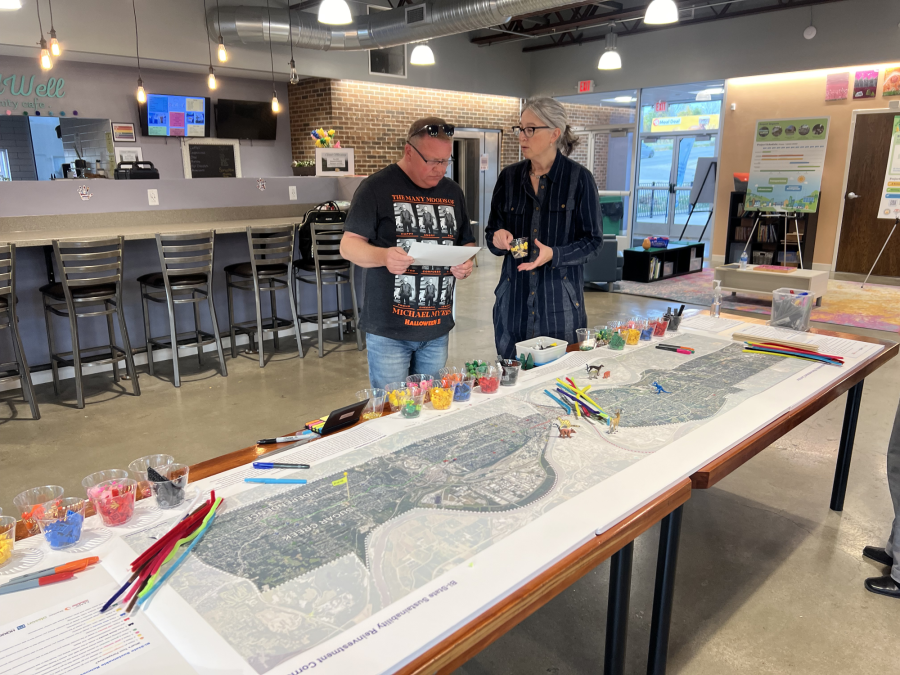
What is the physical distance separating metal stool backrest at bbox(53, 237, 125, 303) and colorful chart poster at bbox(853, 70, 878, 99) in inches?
366

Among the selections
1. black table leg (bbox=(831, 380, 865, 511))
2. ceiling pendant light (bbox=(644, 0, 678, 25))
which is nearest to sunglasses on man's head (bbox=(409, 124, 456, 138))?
black table leg (bbox=(831, 380, 865, 511))

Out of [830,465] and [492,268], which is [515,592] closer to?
[830,465]

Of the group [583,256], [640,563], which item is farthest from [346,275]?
[640,563]

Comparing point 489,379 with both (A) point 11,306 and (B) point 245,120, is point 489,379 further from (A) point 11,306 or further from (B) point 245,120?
(B) point 245,120

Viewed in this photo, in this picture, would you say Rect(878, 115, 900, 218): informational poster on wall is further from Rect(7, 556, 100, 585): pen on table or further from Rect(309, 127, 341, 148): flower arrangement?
Rect(7, 556, 100, 585): pen on table

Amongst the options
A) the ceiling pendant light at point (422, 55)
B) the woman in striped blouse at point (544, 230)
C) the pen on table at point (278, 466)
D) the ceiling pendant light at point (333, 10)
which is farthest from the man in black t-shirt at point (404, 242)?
the ceiling pendant light at point (422, 55)

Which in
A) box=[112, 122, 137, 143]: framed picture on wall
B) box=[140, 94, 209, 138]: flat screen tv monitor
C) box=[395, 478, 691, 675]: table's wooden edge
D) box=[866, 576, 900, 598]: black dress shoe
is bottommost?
box=[866, 576, 900, 598]: black dress shoe

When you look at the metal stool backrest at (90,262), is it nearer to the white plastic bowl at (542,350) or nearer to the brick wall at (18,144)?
the white plastic bowl at (542,350)

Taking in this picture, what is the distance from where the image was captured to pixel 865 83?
27.7 feet

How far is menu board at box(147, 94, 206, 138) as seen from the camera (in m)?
8.42

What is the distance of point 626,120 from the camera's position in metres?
12.3

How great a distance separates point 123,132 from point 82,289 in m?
5.15

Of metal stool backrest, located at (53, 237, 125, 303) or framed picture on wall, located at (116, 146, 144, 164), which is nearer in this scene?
metal stool backrest, located at (53, 237, 125, 303)

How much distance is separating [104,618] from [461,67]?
11.2 meters
